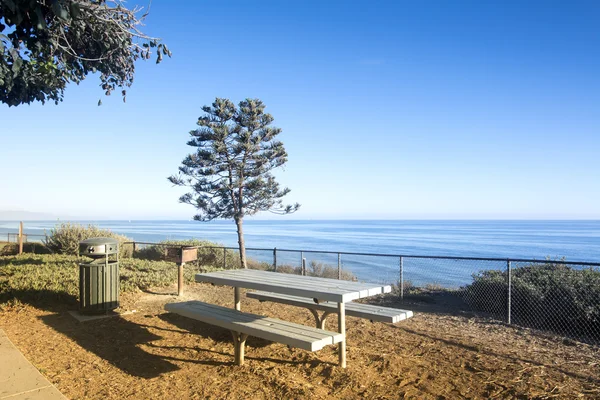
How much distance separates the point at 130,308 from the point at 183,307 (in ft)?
8.49

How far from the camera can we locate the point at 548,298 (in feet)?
24.4

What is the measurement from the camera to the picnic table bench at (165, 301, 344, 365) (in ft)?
13.2

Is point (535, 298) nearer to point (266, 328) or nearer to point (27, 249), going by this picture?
point (266, 328)

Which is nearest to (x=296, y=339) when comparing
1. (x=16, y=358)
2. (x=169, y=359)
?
(x=169, y=359)

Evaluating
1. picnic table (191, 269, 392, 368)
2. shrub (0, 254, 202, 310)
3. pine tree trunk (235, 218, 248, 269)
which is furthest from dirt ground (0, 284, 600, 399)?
pine tree trunk (235, 218, 248, 269)

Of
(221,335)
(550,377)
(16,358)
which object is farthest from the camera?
(221,335)

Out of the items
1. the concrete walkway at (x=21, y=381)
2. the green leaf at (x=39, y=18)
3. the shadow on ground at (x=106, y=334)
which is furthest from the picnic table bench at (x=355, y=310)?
the green leaf at (x=39, y=18)

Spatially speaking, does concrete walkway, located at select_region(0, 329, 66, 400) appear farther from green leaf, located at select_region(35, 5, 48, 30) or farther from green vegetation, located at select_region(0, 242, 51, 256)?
green vegetation, located at select_region(0, 242, 51, 256)

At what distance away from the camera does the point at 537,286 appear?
7.80 metres

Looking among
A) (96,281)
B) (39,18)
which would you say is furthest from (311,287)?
(96,281)

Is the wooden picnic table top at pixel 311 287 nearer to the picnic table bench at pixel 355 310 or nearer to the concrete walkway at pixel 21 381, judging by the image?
the picnic table bench at pixel 355 310

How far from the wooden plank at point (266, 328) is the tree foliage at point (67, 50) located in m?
3.56

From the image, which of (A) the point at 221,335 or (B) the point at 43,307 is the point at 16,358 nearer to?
(A) the point at 221,335

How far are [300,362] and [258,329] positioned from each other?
2.66 ft
